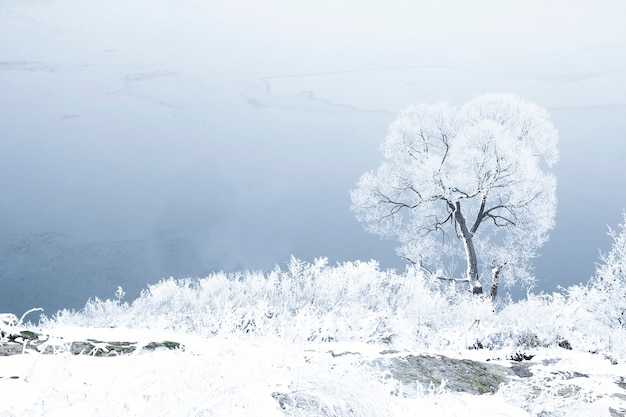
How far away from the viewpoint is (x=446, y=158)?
56.3ft

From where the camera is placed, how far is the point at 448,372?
596 cm

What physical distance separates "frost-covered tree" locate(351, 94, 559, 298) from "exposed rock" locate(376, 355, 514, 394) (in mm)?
10385

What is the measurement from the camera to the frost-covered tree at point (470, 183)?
16062mm

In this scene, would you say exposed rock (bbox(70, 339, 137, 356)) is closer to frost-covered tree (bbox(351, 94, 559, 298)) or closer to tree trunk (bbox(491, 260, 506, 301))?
frost-covered tree (bbox(351, 94, 559, 298))

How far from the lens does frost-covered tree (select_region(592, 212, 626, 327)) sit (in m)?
11.9

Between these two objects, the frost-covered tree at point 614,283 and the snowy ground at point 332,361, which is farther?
the frost-covered tree at point 614,283

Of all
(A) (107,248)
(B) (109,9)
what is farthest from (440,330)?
(B) (109,9)

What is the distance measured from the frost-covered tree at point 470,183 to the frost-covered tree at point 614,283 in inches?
131

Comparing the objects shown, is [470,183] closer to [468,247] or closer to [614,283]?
[468,247]

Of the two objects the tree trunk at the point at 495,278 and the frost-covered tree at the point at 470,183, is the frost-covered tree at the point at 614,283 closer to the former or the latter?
the frost-covered tree at the point at 470,183

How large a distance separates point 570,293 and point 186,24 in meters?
132

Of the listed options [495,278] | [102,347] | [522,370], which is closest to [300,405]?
[102,347]

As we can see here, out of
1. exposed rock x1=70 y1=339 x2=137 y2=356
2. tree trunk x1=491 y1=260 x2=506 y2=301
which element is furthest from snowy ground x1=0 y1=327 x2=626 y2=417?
tree trunk x1=491 y1=260 x2=506 y2=301

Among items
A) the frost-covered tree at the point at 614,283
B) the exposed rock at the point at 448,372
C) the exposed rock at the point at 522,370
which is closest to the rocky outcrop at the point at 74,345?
the exposed rock at the point at 448,372
